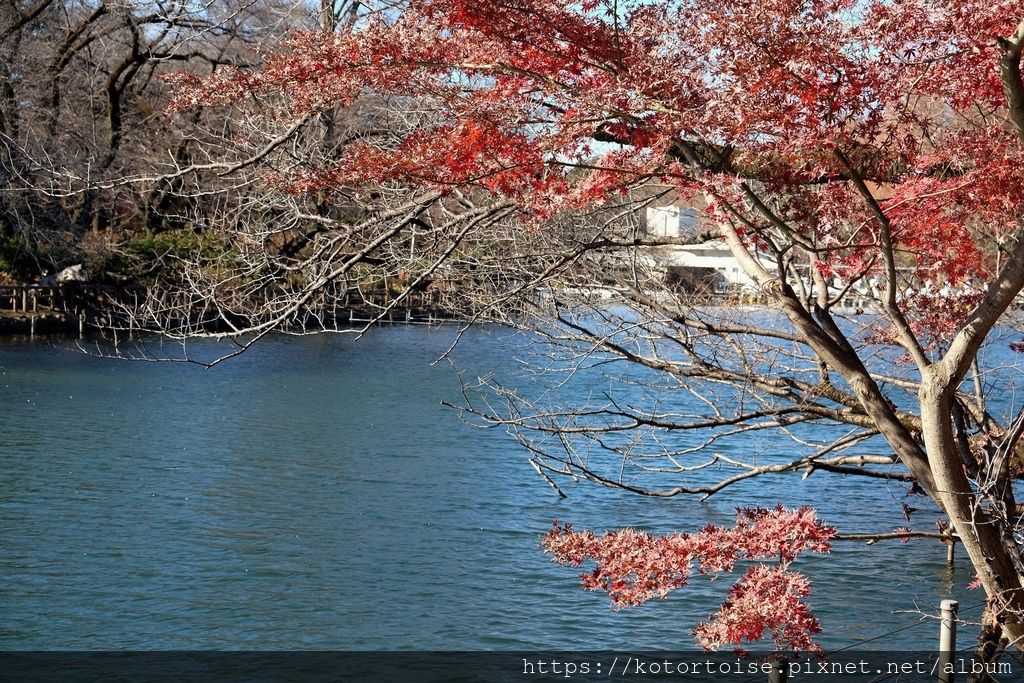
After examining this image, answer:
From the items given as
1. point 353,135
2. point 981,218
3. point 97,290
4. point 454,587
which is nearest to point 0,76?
point 97,290

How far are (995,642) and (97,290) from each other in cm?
2659

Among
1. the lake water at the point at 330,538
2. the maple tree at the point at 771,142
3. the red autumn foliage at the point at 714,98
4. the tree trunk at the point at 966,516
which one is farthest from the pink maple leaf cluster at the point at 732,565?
the lake water at the point at 330,538

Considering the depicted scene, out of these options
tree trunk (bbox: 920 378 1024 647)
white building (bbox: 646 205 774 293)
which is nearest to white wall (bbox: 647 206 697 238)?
white building (bbox: 646 205 774 293)

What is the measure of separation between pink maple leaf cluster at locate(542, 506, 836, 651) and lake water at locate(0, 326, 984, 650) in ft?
7.22

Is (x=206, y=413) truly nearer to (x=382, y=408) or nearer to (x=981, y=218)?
(x=382, y=408)

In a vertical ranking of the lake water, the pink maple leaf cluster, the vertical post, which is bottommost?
the lake water

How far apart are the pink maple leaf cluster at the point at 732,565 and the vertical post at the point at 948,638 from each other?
61 cm

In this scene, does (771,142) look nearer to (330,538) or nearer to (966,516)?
(966,516)

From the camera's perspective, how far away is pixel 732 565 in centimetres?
465

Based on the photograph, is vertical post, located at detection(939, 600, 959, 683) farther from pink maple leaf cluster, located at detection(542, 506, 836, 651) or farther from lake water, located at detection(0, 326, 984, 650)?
lake water, located at detection(0, 326, 984, 650)

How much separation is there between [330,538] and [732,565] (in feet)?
21.3

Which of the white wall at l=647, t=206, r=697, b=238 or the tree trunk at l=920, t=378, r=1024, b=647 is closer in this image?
the tree trunk at l=920, t=378, r=1024, b=647

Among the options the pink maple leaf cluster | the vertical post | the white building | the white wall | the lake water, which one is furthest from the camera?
the white wall

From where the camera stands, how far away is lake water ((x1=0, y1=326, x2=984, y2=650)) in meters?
8.06
